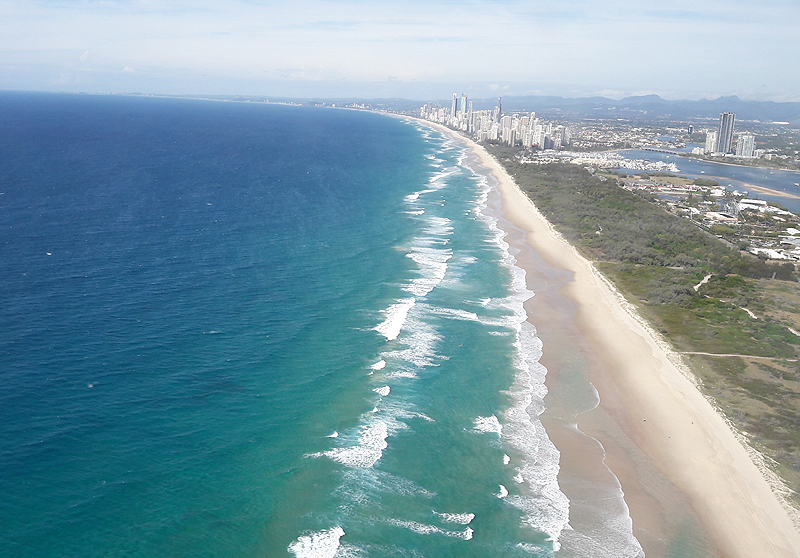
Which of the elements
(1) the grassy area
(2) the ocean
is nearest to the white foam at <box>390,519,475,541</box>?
(2) the ocean

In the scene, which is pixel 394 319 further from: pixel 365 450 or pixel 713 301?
pixel 713 301

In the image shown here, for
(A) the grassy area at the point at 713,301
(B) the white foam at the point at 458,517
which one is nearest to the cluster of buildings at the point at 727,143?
(A) the grassy area at the point at 713,301

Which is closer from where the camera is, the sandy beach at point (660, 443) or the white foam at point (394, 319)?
the sandy beach at point (660, 443)

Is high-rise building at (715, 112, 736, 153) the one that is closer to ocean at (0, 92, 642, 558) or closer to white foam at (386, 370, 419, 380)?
ocean at (0, 92, 642, 558)

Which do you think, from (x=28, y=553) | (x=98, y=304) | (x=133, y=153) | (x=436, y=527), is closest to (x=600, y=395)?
(x=436, y=527)

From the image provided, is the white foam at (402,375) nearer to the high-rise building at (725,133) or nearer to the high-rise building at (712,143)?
the high-rise building at (725,133)
